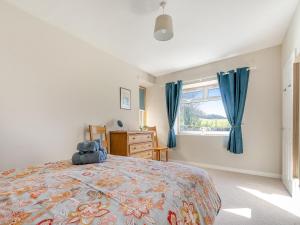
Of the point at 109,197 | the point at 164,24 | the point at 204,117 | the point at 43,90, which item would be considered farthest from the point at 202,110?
the point at 109,197

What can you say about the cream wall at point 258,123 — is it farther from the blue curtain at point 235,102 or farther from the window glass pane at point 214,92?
the window glass pane at point 214,92

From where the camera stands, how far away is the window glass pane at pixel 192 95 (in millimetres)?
4137

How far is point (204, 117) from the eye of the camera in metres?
4.02

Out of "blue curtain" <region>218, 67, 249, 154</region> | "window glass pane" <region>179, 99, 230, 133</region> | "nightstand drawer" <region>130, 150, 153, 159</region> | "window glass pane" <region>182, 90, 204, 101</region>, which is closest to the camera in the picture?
"nightstand drawer" <region>130, 150, 153, 159</region>

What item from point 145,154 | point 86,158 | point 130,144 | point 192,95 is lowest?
point 145,154

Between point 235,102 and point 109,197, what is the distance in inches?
132

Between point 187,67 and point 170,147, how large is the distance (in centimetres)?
211

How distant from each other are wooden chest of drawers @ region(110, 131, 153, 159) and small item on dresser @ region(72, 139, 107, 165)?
121cm

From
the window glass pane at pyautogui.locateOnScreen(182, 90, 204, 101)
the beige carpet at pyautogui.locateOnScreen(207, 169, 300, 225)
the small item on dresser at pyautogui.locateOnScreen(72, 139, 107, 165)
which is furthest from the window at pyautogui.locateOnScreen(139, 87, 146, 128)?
the small item on dresser at pyautogui.locateOnScreen(72, 139, 107, 165)

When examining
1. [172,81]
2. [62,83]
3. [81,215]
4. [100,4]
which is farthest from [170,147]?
[81,215]

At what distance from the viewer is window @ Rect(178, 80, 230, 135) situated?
12.5 ft

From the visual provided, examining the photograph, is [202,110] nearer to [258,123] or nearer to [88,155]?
[258,123]

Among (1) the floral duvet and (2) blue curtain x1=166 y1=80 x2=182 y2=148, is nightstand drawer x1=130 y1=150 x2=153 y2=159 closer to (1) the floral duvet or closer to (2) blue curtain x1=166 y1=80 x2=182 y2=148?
(2) blue curtain x1=166 y1=80 x2=182 y2=148

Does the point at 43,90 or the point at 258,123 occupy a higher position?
the point at 43,90
